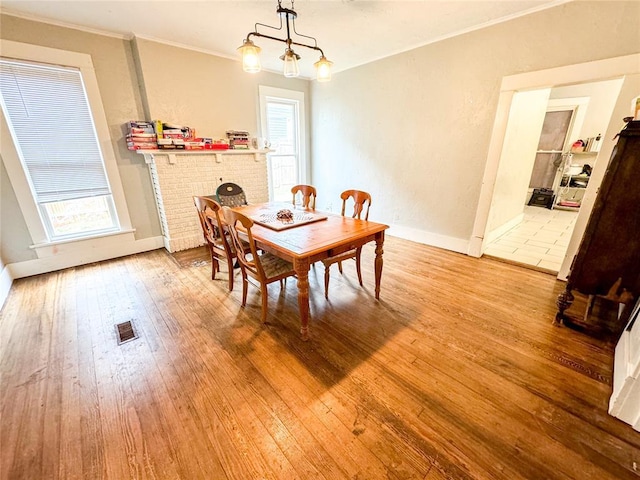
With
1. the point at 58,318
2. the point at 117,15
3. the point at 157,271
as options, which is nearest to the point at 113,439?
the point at 58,318

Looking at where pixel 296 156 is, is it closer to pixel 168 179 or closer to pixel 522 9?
pixel 168 179

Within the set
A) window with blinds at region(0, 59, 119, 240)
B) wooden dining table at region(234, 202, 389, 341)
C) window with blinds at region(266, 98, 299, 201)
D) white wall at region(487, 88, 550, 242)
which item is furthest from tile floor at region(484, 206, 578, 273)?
window with blinds at region(0, 59, 119, 240)

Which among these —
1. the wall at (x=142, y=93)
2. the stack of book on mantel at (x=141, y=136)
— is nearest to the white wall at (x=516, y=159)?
the wall at (x=142, y=93)

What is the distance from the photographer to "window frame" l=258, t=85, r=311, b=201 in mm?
4094

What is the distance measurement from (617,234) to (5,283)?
16.7 ft

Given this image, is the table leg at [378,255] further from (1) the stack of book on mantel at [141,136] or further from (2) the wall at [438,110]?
(1) the stack of book on mantel at [141,136]

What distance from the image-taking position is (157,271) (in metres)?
2.99

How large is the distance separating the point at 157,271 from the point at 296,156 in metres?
3.12

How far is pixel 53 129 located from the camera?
2.74 metres

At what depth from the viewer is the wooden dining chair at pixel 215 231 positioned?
2.16 metres

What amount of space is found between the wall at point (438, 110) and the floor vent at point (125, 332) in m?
3.48

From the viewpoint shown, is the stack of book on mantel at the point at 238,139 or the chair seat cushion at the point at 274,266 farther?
the stack of book on mantel at the point at 238,139

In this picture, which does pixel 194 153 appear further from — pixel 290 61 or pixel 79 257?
pixel 290 61

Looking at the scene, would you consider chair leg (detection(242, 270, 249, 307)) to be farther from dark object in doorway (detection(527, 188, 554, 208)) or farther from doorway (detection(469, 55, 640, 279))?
dark object in doorway (detection(527, 188, 554, 208))
